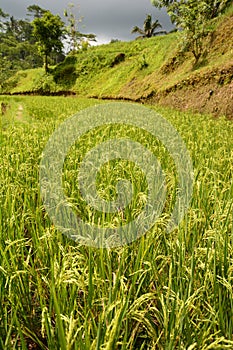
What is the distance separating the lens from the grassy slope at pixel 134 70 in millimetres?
11691

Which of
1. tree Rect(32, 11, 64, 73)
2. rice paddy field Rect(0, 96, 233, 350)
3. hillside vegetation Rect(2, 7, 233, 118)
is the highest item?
tree Rect(32, 11, 64, 73)

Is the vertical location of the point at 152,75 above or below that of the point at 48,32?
below

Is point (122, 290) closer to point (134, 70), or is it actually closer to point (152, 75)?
point (152, 75)

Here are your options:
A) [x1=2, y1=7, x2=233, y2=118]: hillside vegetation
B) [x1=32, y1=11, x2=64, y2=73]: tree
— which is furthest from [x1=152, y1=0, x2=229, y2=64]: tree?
[x1=32, y1=11, x2=64, y2=73]: tree

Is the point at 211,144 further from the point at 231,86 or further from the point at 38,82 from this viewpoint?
the point at 38,82

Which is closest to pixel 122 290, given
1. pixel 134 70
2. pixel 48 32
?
pixel 134 70

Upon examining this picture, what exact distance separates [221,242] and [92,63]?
28120 millimetres

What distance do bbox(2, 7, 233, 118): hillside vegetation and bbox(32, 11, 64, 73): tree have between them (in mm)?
2237

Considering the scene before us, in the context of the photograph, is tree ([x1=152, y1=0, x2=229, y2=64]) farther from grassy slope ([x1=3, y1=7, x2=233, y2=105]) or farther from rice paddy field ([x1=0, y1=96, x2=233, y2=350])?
rice paddy field ([x1=0, y1=96, x2=233, y2=350])

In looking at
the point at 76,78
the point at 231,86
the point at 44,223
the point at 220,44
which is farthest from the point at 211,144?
the point at 76,78

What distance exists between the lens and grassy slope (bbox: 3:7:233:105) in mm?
11691

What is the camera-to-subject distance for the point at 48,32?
94.3 ft

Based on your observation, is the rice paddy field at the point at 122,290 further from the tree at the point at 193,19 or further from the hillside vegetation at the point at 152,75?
the tree at the point at 193,19

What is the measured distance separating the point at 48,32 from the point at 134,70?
13.8 meters
